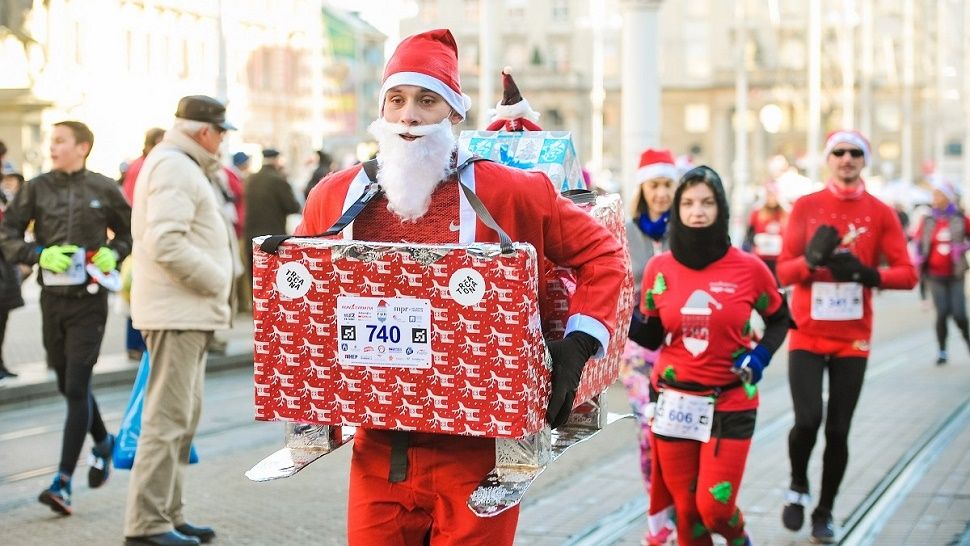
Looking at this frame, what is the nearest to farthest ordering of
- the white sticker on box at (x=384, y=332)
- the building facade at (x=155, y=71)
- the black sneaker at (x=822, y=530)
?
1. the white sticker on box at (x=384, y=332)
2. the black sneaker at (x=822, y=530)
3. the building facade at (x=155, y=71)

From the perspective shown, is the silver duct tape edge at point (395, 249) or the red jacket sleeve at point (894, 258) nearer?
the silver duct tape edge at point (395, 249)

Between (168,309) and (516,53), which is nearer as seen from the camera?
(168,309)

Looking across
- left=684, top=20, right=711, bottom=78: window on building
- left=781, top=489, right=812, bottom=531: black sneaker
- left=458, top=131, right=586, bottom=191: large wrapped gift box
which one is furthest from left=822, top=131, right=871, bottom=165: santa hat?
left=684, top=20, right=711, bottom=78: window on building

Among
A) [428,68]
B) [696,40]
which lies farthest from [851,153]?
[696,40]

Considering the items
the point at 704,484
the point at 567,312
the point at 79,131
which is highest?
the point at 79,131

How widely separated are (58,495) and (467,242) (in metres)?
4.58

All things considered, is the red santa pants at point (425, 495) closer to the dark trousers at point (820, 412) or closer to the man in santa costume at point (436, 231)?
the man in santa costume at point (436, 231)

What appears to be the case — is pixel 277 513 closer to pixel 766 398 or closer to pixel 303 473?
pixel 303 473

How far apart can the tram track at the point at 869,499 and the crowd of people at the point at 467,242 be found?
361mm

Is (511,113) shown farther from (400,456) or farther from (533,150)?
(400,456)

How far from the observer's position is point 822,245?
7543 mm

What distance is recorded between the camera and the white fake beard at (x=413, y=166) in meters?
3.97

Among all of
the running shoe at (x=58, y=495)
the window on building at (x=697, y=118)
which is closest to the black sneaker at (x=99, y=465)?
the running shoe at (x=58, y=495)

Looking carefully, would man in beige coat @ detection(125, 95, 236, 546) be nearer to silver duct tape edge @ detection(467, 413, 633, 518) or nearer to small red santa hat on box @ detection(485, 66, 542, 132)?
small red santa hat on box @ detection(485, 66, 542, 132)
